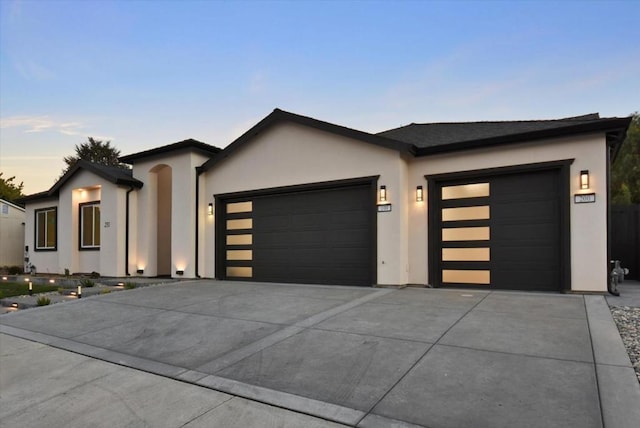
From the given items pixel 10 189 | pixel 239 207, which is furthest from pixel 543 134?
pixel 10 189

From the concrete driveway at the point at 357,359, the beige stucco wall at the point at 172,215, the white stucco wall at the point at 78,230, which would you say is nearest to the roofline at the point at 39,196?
the white stucco wall at the point at 78,230

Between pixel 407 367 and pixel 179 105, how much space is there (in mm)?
16252

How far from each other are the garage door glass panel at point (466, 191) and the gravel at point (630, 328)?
3148 millimetres

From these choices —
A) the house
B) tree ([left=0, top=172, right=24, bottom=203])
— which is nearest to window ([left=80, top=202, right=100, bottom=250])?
the house

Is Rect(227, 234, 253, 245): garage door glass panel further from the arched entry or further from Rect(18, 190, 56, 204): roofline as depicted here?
Rect(18, 190, 56, 204): roofline

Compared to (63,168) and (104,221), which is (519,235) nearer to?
(104,221)

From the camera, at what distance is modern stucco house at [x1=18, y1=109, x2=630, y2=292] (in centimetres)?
702

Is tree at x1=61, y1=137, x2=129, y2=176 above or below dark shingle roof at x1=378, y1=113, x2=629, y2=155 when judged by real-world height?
above

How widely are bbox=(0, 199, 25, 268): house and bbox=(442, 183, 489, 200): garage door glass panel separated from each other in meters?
19.5

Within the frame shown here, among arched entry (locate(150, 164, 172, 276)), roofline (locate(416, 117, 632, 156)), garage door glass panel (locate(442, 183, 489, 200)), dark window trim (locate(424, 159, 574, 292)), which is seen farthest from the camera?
arched entry (locate(150, 164, 172, 276))

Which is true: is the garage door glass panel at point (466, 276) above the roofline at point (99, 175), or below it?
below

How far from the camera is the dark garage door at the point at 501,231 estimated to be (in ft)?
23.6

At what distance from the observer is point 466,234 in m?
7.97

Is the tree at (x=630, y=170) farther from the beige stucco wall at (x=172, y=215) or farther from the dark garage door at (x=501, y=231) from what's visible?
the beige stucco wall at (x=172, y=215)
